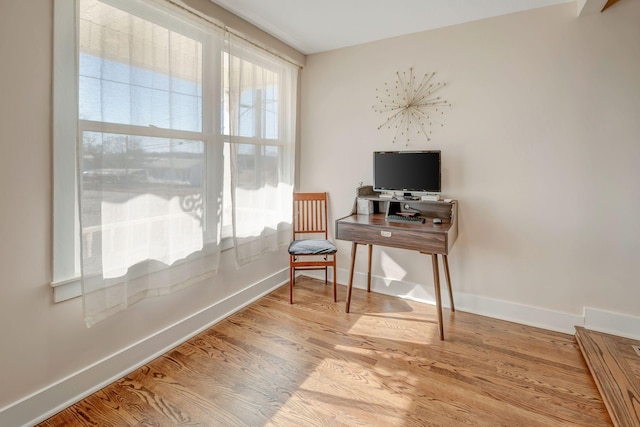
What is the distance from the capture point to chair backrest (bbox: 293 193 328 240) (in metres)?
3.27

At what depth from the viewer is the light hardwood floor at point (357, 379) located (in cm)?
160

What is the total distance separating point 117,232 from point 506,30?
9.97 feet

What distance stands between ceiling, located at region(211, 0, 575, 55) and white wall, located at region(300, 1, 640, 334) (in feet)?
0.41

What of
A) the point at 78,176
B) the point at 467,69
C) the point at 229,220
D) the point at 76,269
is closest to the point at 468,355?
the point at 229,220

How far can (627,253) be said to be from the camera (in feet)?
7.29

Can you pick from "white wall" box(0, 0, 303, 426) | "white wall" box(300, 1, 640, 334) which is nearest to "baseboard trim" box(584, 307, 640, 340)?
"white wall" box(300, 1, 640, 334)

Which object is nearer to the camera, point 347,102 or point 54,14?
point 54,14

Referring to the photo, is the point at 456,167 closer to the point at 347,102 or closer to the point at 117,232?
the point at 347,102

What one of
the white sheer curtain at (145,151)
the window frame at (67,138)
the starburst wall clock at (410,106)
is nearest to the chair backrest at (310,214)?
the starburst wall clock at (410,106)

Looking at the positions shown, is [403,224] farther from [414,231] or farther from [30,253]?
[30,253]

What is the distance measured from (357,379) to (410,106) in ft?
7.34

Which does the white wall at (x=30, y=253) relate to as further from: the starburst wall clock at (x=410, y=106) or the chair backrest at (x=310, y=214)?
the starburst wall clock at (x=410, y=106)

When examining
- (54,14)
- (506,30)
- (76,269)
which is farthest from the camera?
(506,30)

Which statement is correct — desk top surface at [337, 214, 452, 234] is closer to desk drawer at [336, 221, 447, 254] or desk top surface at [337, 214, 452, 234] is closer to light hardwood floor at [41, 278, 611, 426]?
desk drawer at [336, 221, 447, 254]
